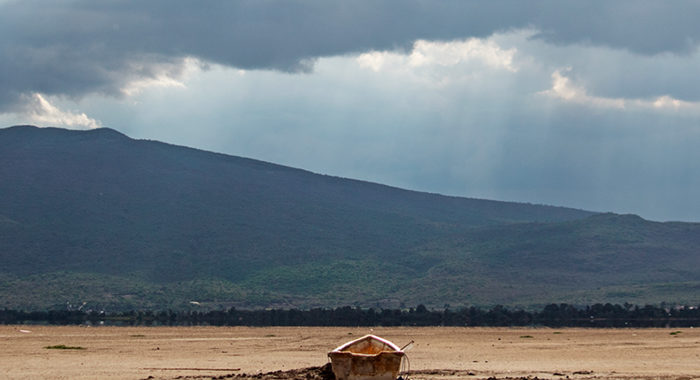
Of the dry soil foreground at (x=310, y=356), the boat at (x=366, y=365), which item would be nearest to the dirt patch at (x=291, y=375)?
the dry soil foreground at (x=310, y=356)

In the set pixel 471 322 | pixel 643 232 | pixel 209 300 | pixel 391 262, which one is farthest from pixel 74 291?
pixel 643 232

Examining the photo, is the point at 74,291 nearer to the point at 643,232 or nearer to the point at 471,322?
the point at 471,322

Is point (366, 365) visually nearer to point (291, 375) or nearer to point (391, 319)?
point (291, 375)

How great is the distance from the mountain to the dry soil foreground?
6401cm

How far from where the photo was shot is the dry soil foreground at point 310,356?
29.6 meters

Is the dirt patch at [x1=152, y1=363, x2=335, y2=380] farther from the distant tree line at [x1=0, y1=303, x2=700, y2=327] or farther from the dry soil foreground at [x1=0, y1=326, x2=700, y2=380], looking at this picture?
the distant tree line at [x1=0, y1=303, x2=700, y2=327]

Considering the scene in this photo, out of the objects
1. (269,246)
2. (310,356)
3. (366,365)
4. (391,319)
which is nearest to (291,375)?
(366,365)

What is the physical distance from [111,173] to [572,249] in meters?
82.1

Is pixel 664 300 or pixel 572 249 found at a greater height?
pixel 572 249

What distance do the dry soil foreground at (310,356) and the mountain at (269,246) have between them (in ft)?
210

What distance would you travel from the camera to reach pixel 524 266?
147 metres

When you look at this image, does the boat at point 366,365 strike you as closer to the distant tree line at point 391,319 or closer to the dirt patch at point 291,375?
the dirt patch at point 291,375

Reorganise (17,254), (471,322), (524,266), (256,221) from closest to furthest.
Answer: (471,322)
(17,254)
(524,266)
(256,221)

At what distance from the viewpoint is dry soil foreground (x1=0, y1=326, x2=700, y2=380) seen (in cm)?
2956
